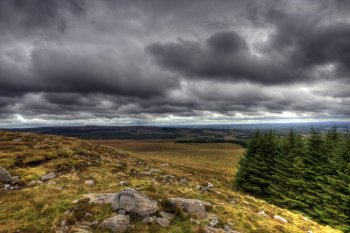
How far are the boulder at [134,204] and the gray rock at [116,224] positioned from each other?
1.13 metres

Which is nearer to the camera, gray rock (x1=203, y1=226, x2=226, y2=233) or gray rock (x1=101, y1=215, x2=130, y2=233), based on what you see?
gray rock (x1=101, y1=215, x2=130, y2=233)

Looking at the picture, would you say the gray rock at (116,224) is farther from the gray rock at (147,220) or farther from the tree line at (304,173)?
the tree line at (304,173)

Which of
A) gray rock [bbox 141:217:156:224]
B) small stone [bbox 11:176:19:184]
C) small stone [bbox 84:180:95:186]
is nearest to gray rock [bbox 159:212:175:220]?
gray rock [bbox 141:217:156:224]

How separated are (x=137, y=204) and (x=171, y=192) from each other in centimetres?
667

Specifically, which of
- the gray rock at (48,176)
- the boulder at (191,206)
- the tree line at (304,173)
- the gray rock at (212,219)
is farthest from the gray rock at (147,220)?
the tree line at (304,173)

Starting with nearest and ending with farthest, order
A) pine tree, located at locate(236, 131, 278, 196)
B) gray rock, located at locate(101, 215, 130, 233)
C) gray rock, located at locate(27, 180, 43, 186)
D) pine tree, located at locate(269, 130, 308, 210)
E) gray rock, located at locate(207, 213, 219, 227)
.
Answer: gray rock, located at locate(101, 215, 130, 233) < gray rock, located at locate(207, 213, 219, 227) < gray rock, located at locate(27, 180, 43, 186) < pine tree, located at locate(269, 130, 308, 210) < pine tree, located at locate(236, 131, 278, 196)

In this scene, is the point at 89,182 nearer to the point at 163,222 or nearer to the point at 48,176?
the point at 48,176

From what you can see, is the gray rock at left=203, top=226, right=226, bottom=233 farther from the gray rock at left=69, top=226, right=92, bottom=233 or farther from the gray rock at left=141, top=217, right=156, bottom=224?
the gray rock at left=69, top=226, right=92, bottom=233

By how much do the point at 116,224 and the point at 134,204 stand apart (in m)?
2.00

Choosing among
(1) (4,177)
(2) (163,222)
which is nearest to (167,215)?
(2) (163,222)

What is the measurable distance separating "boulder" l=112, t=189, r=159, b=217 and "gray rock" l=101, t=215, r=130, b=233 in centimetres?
113

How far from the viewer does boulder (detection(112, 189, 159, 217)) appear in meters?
14.8

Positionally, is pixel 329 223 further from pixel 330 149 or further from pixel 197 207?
pixel 197 207

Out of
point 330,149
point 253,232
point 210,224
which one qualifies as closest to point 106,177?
point 210,224
